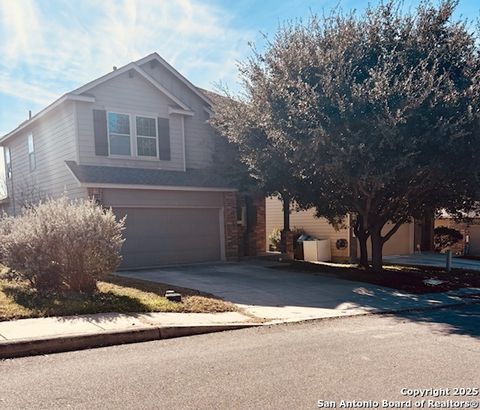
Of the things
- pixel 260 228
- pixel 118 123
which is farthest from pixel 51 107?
pixel 260 228

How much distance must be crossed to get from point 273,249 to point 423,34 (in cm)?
1296

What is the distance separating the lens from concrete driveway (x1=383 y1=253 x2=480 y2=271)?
1711cm

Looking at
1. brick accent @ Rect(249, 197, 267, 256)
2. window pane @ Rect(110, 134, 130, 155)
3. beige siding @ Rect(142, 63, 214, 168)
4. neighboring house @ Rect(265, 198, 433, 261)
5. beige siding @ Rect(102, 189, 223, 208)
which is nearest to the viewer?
beige siding @ Rect(102, 189, 223, 208)

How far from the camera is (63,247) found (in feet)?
28.1

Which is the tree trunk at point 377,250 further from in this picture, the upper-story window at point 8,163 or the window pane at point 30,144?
the upper-story window at point 8,163

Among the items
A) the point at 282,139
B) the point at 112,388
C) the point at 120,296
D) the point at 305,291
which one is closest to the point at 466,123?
the point at 282,139

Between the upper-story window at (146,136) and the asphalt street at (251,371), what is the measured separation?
34.9ft

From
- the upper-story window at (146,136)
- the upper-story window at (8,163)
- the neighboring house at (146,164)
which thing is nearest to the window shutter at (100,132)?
the neighboring house at (146,164)

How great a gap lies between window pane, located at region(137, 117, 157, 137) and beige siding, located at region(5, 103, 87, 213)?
2.36 m

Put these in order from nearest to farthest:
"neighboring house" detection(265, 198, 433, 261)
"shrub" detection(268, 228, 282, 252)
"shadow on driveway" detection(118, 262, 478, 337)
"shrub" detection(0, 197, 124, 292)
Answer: "shadow on driveway" detection(118, 262, 478, 337) < "shrub" detection(0, 197, 124, 292) < "neighboring house" detection(265, 198, 433, 261) < "shrub" detection(268, 228, 282, 252)

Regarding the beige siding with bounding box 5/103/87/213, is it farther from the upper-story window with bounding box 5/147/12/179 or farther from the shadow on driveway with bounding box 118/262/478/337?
the shadow on driveway with bounding box 118/262/478/337

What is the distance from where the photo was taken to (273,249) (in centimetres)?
2198

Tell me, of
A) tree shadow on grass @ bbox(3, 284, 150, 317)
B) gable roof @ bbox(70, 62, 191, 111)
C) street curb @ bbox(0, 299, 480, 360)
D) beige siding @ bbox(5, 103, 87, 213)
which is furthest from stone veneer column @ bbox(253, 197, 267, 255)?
street curb @ bbox(0, 299, 480, 360)

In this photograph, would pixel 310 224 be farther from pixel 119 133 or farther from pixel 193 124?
pixel 119 133
